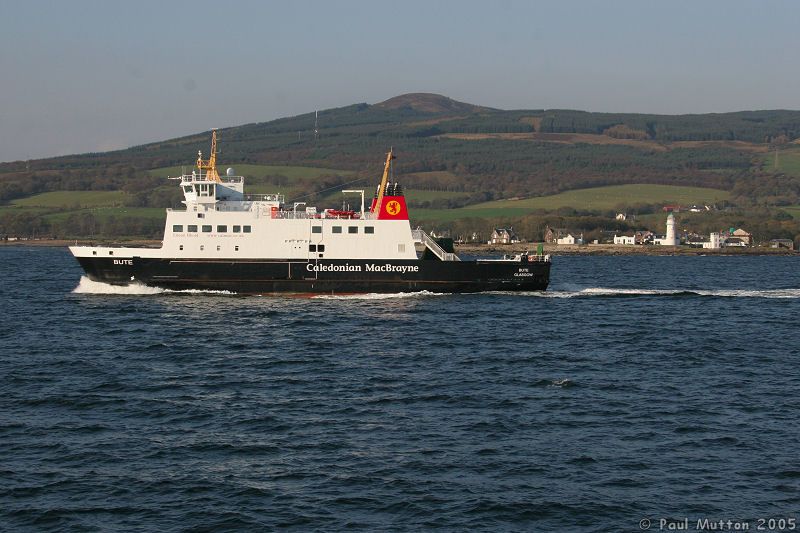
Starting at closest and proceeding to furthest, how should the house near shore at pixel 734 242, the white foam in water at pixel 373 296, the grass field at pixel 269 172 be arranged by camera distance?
1. the white foam in water at pixel 373 296
2. the house near shore at pixel 734 242
3. the grass field at pixel 269 172

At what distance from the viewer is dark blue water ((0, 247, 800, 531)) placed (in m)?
16.1

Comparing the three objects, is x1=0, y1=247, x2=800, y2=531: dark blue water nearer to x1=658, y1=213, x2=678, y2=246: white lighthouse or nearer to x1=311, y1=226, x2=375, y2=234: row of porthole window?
x1=311, y1=226, x2=375, y2=234: row of porthole window

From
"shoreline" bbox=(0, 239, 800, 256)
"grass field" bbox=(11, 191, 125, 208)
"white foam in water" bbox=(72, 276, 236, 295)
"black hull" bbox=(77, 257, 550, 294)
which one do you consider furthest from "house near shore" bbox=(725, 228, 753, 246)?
"white foam in water" bbox=(72, 276, 236, 295)

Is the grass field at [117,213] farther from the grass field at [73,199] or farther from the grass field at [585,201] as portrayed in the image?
the grass field at [585,201]

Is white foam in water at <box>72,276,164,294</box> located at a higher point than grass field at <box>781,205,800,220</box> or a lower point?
lower

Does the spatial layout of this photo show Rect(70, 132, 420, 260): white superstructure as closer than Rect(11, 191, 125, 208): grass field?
Yes

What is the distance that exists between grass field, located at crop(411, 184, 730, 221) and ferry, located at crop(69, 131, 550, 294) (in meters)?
111

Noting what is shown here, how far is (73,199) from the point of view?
173m

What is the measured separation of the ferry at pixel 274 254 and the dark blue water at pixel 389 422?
19.0 feet

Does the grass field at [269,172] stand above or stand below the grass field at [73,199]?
above

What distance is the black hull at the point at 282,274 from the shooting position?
4553 cm

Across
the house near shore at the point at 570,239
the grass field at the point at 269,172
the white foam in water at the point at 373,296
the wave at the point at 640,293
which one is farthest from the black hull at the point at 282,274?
the grass field at the point at 269,172

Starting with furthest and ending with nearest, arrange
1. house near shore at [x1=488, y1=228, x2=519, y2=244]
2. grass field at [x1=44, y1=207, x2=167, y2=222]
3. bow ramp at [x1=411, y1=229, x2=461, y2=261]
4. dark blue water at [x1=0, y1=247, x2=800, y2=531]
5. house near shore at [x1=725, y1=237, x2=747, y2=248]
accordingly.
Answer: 1. grass field at [x1=44, y1=207, x2=167, y2=222]
2. house near shore at [x1=725, y1=237, x2=747, y2=248]
3. house near shore at [x1=488, y1=228, x2=519, y2=244]
4. bow ramp at [x1=411, y1=229, x2=461, y2=261]
5. dark blue water at [x1=0, y1=247, x2=800, y2=531]

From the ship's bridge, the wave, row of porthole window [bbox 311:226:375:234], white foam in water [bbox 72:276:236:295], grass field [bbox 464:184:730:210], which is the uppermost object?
grass field [bbox 464:184:730:210]
